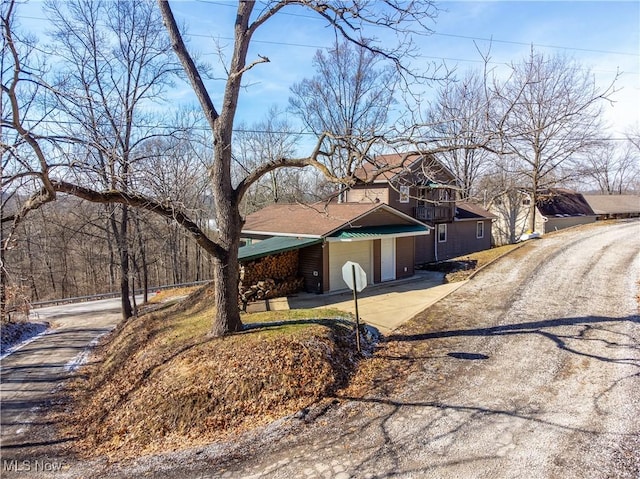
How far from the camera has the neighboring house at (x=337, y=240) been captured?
551 inches

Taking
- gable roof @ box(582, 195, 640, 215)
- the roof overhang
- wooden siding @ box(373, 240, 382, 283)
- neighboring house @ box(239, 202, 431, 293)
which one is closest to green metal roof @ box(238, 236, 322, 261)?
neighboring house @ box(239, 202, 431, 293)

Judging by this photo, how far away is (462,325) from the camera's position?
31.2 ft

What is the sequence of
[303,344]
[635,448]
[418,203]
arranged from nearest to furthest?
1. [635,448]
2. [303,344]
3. [418,203]

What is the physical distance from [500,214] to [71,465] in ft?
118

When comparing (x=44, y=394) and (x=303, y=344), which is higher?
(x=303, y=344)

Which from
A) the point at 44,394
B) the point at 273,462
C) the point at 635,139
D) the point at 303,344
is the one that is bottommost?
the point at 44,394

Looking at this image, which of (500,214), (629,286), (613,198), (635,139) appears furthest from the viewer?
(613,198)

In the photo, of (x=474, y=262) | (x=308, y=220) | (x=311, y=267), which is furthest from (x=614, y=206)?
(x=311, y=267)

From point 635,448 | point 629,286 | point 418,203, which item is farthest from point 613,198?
point 635,448

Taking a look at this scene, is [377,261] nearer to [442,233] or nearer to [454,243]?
[442,233]

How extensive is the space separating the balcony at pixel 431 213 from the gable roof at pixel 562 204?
37.5 ft

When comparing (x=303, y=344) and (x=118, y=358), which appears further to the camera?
(x=118, y=358)

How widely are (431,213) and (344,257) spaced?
999cm

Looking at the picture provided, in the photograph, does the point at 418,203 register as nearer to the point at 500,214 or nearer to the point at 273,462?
the point at 500,214
